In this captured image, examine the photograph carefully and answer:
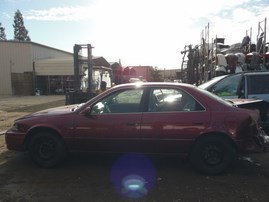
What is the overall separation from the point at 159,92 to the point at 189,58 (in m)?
15.7

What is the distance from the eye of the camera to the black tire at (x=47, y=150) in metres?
6.28

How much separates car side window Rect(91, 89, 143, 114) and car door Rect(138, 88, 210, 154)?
267 millimetres

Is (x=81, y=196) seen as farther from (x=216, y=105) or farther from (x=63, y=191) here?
(x=216, y=105)

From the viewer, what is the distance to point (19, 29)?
8150 cm

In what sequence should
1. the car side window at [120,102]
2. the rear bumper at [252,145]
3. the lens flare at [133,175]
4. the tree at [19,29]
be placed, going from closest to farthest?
the lens flare at [133,175] < the rear bumper at [252,145] < the car side window at [120,102] < the tree at [19,29]

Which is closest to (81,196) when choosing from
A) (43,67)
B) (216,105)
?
(216,105)

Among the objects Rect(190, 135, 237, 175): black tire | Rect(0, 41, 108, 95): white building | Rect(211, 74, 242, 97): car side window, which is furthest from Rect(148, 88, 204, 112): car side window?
Rect(0, 41, 108, 95): white building

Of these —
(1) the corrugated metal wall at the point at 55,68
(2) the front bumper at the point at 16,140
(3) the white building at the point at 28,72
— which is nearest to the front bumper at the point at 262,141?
(2) the front bumper at the point at 16,140

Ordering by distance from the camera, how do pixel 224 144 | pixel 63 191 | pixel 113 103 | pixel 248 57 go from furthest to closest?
pixel 248 57 < pixel 113 103 < pixel 224 144 < pixel 63 191

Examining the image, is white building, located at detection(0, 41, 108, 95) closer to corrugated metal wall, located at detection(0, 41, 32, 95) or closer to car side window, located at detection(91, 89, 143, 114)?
corrugated metal wall, located at detection(0, 41, 32, 95)

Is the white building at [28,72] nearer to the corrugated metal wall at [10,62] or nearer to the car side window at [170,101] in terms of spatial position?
the corrugated metal wall at [10,62]

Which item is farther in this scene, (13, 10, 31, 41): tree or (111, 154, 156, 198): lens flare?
(13, 10, 31, 41): tree

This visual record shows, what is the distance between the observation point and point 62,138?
625cm

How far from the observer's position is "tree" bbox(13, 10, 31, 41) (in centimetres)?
8138
